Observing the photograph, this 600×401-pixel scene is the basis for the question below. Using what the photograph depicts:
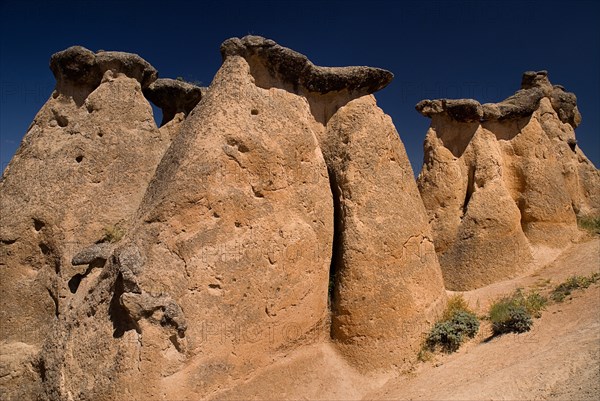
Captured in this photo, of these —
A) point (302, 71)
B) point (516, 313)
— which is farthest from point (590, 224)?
point (302, 71)

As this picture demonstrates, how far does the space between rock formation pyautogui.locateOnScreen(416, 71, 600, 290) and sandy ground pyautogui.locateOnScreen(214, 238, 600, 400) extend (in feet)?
8.72

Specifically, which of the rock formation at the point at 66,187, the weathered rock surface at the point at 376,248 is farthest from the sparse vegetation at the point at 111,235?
the weathered rock surface at the point at 376,248

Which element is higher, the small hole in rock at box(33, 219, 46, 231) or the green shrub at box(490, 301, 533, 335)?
the small hole in rock at box(33, 219, 46, 231)

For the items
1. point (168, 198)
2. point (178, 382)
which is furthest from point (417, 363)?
point (168, 198)

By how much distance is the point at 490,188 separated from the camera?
10594 millimetres

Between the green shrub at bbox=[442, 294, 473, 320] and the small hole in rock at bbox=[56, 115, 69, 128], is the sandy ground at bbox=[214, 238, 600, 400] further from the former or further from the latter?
the small hole in rock at bbox=[56, 115, 69, 128]

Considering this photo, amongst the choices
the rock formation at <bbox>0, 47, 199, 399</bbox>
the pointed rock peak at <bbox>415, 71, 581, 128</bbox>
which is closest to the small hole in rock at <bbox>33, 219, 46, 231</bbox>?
the rock formation at <bbox>0, 47, 199, 399</bbox>

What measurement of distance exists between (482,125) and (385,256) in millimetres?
6007

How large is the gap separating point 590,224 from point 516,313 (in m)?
6.67

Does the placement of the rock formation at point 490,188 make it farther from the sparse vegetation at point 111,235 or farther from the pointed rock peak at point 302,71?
the sparse vegetation at point 111,235

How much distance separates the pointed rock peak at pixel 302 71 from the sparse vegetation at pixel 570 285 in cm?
450

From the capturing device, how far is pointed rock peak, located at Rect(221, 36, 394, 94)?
6543mm

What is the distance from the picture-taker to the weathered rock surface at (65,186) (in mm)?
6504

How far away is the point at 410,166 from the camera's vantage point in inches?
307
